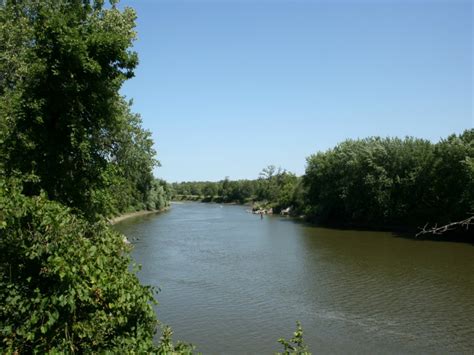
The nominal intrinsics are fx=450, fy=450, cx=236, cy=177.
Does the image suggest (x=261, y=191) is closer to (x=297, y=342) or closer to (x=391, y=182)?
(x=391, y=182)

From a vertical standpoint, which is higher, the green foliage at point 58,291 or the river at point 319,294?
the green foliage at point 58,291

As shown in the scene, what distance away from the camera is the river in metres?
15.8

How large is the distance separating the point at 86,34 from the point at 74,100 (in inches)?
59.9

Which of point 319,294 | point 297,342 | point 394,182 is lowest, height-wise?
point 319,294

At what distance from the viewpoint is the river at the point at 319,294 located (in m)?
15.8

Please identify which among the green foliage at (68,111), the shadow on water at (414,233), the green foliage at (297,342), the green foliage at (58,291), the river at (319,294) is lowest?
the river at (319,294)

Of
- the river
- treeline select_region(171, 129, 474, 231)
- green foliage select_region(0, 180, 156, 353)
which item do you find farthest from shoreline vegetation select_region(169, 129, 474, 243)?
green foliage select_region(0, 180, 156, 353)

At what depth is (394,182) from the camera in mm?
51844

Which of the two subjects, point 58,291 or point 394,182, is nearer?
point 58,291

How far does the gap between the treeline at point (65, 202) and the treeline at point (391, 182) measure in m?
36.6

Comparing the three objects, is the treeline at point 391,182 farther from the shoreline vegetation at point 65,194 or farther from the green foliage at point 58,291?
the green foliage at point 58,291

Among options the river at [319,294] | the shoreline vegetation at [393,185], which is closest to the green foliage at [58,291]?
the river at [319,294]

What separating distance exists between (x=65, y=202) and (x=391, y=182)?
154 feet

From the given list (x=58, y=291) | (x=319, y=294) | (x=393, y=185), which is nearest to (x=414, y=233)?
(x=393, y=185)
